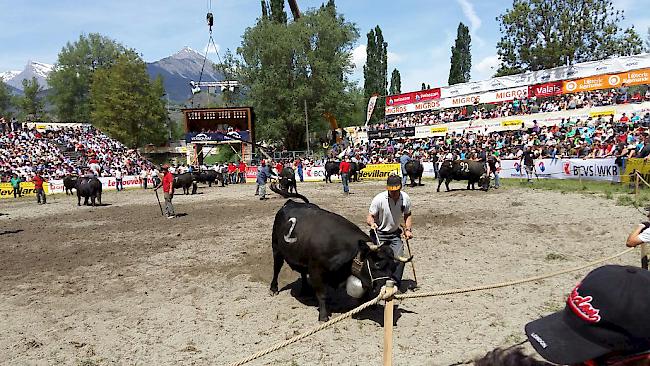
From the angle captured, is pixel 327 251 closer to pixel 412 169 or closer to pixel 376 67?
pixel 412 169

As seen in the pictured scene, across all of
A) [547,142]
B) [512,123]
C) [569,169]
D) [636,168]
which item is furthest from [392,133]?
[636,168]

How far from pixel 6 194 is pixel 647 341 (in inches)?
1386

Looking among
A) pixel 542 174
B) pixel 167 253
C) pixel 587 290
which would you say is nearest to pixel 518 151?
pixel 542 174

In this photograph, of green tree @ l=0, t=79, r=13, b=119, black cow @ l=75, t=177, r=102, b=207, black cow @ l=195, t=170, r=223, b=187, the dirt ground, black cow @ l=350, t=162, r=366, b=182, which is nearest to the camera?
the dirt ground

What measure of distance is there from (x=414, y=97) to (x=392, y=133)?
3.78 m

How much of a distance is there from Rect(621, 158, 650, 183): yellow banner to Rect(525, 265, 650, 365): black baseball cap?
17.8 m

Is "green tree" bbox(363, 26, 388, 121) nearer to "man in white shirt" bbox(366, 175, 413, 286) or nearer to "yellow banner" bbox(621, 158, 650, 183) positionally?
"yellow banner" bbox(621, 158, 650, 183)

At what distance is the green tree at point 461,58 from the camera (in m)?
63.4

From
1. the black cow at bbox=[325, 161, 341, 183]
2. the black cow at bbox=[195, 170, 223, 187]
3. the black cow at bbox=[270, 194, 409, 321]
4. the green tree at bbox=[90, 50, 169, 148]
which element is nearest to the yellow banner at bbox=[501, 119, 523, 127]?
the black cow at bbox=[325, 161, 341, 183]

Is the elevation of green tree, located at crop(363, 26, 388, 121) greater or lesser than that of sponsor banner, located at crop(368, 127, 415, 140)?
→ greater

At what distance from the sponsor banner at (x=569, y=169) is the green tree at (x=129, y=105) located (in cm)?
4738

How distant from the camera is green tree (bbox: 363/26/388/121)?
211 ft

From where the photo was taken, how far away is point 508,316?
19.6 ft

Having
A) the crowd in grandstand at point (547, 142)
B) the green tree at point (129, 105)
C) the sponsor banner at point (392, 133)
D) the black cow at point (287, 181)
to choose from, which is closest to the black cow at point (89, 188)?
the black cow at point (287, 181)
